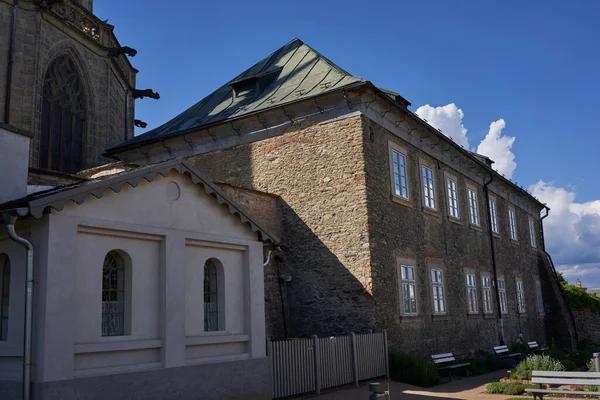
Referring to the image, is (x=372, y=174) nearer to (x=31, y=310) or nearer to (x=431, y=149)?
(x=431, y=149)

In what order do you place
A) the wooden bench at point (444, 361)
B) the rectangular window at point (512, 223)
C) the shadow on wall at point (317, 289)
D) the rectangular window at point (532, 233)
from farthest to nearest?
the rectangular window at point (532, 233), the rectangular window at point (512, 223), the wooden bench at point (444, 361), the shadow on wall at point (317, 289)

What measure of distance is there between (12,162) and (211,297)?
412 cm

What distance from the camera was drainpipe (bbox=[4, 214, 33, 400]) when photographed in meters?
7.78

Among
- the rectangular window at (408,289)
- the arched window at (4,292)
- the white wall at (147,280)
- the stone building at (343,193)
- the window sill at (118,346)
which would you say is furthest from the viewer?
the rectangular window at (408,289)

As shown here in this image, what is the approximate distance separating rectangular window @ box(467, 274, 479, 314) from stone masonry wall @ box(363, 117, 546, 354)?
0.26 meters

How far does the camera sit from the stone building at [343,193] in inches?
631

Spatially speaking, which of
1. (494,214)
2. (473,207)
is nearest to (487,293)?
(473,207)

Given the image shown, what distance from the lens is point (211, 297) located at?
Answer: 1117 cm

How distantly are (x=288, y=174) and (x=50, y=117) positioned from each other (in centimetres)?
907

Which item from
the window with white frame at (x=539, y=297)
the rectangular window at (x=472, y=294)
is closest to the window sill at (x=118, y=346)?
the rectangular window at (x=472, y=294)

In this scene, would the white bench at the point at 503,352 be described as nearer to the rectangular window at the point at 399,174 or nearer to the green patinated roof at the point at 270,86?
the rectangular window at the point at 399,174

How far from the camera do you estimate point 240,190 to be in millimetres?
15523

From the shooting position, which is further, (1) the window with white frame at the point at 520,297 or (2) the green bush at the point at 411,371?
(1) the window with white frame at the point at 520,297

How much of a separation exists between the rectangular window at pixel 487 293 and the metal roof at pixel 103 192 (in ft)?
45.2
